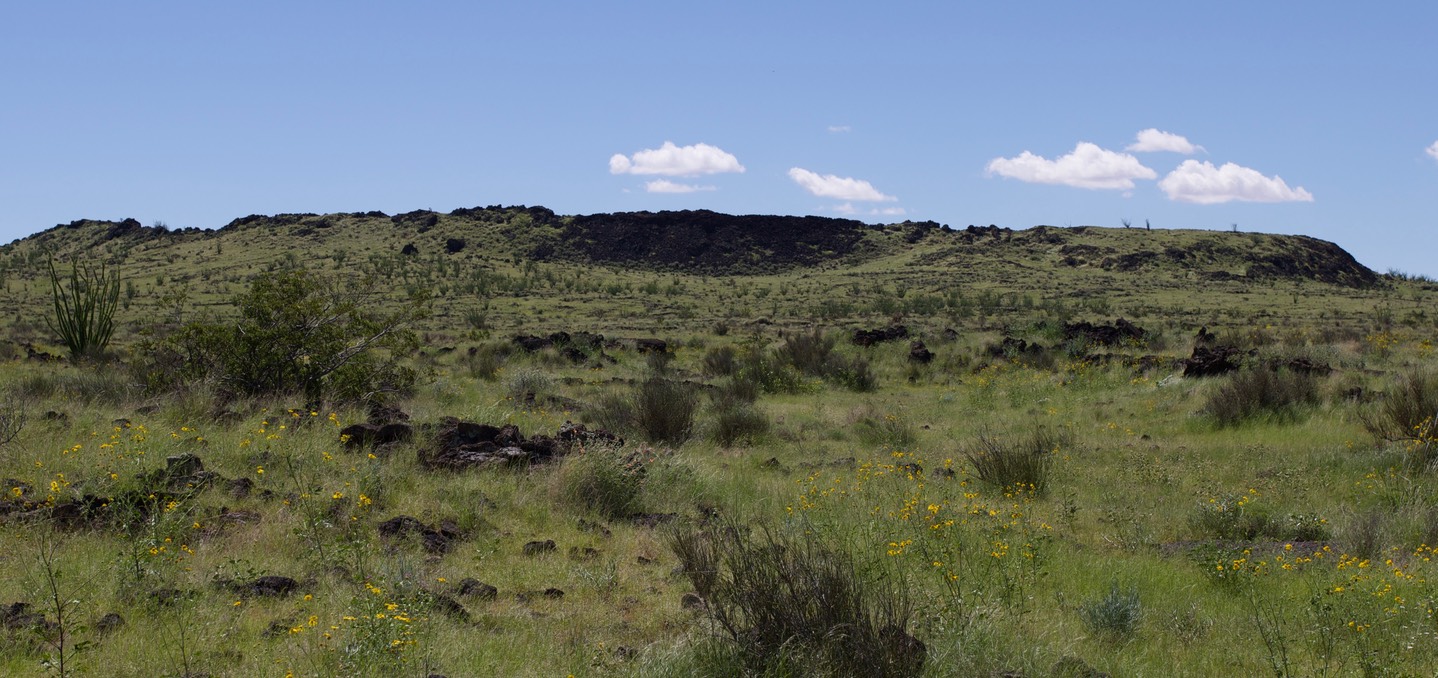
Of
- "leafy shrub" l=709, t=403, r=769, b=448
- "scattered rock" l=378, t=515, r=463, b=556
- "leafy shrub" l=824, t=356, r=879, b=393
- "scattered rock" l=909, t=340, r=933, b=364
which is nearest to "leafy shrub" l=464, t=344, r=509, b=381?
"leafy shrub" l=824, t=356, r=879, b=393

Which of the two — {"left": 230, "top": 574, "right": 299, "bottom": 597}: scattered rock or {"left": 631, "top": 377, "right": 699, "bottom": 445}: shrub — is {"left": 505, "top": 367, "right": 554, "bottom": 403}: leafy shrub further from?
{"left": 230, "top": 574, "right": 299, "bottom": 597}: scattered rock

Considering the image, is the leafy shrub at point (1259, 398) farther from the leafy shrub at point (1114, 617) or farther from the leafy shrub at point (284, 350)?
the leafy shrub at point (284, 350)

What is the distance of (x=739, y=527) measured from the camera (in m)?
6.68

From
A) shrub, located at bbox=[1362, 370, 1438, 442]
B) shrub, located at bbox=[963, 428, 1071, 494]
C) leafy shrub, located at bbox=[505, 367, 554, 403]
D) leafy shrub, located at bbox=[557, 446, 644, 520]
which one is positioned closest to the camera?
leafy shrub, located at bbox=[557, 446, 644, 520]

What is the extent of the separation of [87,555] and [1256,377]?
1497 centimetres

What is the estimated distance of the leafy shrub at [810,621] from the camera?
14.8ft

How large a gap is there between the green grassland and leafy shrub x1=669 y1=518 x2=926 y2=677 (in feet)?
0.08

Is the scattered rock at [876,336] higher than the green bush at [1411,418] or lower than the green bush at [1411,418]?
lower

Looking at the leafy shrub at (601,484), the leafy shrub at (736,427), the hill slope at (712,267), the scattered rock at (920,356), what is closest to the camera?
the leafy shrub at (601,484)

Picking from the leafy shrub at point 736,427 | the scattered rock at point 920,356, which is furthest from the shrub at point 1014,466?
the scattered rock at point 920,356

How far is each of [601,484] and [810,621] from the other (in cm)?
441

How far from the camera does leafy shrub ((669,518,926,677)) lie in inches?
177

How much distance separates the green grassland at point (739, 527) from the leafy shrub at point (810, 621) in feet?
0.08

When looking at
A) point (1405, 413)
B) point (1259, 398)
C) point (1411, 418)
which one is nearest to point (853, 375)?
point (1259, 398)
